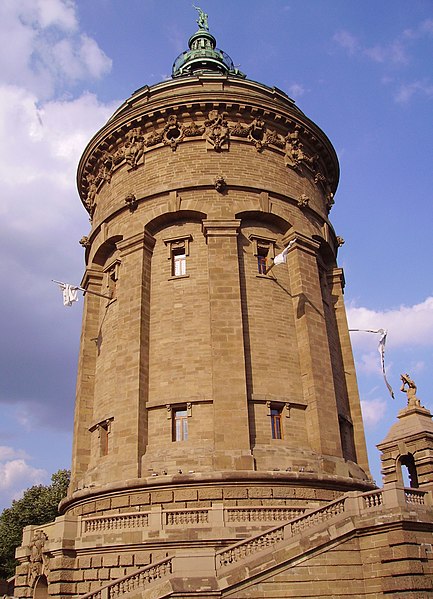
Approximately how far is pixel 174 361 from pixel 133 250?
6.13 m

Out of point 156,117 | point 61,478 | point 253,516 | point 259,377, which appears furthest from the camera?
point 61,478

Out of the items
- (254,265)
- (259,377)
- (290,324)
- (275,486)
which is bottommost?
(275,486)

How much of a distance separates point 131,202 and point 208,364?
31.0 feet

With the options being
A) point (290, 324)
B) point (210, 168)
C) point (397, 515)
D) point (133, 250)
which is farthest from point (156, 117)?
point (397, 515)

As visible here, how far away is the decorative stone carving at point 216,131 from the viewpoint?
30016 millimetres

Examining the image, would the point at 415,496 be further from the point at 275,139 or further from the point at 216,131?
the point at 216,131

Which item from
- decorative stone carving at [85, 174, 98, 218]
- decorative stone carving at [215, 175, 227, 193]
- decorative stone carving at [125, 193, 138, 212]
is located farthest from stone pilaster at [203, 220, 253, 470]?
decorative stone carving at [85, 174, 98, 218]

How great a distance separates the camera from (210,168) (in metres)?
29.7

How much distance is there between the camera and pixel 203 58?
4431 centimetres

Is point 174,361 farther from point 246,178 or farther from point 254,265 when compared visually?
point 246,178

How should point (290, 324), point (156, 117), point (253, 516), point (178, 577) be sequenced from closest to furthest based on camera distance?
point (178, 577) → point (253, 516) → point (290, 324) → point (156, 117)

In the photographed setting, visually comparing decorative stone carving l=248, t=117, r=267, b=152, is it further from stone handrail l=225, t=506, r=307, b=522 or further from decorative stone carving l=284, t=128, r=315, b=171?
stone handrail l=225, t=506, r=307, b=522

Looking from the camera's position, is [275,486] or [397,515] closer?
[397,515]

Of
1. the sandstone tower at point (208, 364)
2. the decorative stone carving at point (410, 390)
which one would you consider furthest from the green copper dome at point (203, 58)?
the decorative stone carving at point (410, 390)
